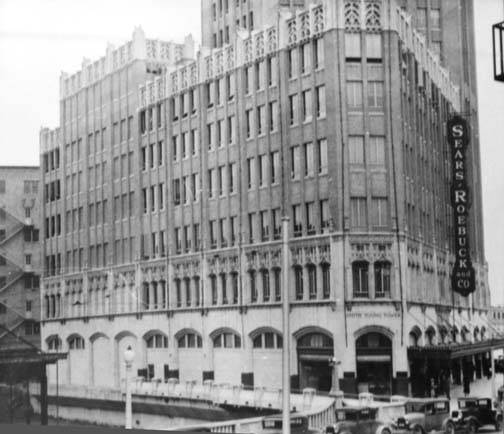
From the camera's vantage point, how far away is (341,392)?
33.8 feet

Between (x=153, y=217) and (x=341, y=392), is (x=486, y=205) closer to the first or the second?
(x=341, y=392)

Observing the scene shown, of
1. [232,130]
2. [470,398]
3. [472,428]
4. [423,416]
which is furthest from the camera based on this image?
[232,130]

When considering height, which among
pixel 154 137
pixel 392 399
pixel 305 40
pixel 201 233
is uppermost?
pixel 305 40

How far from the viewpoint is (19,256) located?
1164 cm

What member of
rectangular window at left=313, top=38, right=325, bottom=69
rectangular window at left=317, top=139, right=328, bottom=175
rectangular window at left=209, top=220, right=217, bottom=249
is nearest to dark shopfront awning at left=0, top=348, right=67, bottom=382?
rectangular window at left=209, top=220, right=217, bottom=249

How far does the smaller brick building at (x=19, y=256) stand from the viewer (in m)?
11.3

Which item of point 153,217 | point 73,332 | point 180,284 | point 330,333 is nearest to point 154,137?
point 153,217

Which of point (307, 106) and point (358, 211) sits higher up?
point (307, 106)

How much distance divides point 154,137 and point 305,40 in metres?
2.23

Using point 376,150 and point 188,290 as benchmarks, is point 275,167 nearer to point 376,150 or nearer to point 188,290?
point 376,150

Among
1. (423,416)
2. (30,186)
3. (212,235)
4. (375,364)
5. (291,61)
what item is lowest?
(423,416)

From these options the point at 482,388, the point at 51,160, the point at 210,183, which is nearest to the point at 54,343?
the point at 51,160

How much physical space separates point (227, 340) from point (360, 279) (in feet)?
5.40

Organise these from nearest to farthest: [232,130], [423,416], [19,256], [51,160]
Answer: [423,416]
[232,130]
[51,160]
[19,256]
